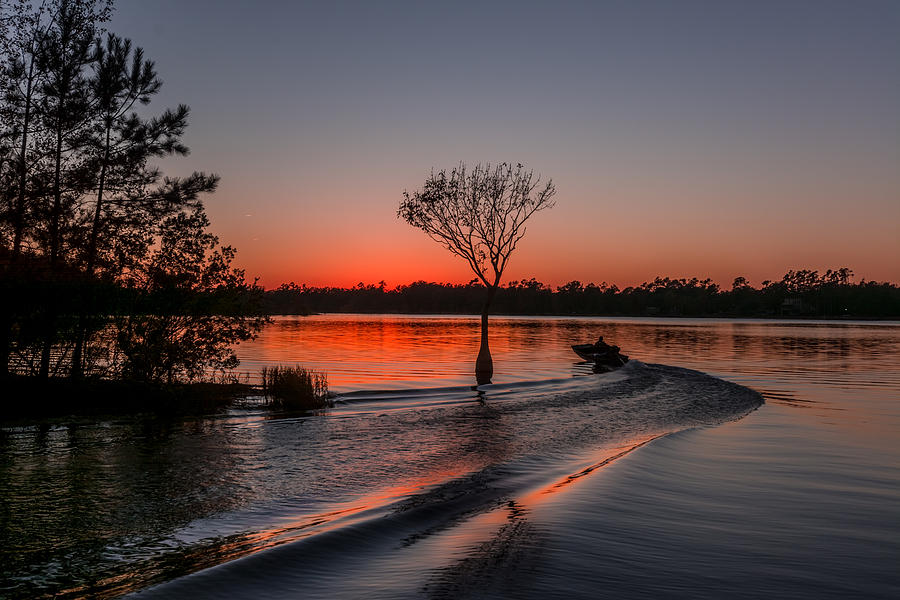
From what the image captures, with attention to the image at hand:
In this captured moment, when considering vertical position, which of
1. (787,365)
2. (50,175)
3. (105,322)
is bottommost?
(787,365)

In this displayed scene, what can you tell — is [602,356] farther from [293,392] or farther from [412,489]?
[412,489]

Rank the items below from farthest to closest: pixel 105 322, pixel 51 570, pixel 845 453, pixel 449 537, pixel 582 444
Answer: pixel 105 322 → pixel 582 444 → pixel 845 453 → pixel 449 537 → pixel 51 570

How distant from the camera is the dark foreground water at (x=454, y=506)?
7.18m

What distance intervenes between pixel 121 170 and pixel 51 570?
18.2 meters

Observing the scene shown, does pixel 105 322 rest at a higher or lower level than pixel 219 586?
higher

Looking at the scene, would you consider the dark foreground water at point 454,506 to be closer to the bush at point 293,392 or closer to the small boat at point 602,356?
the bush at point 293,392

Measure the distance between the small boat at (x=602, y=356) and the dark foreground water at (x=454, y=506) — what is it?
21333 millimetres

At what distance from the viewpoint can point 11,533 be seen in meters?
8.49

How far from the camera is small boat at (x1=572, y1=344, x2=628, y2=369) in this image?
43.5 metres

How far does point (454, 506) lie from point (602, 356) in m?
35.3

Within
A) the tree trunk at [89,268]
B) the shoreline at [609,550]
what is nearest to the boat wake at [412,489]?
the shoreline at [609,550]

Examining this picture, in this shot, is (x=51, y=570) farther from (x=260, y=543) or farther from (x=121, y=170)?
(x=121, y=170)

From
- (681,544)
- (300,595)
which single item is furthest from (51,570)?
(681,544)

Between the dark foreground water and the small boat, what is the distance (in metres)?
21.3
